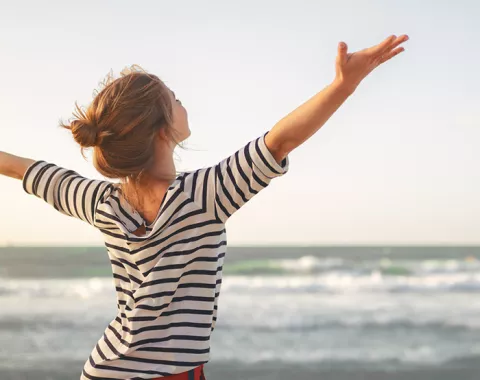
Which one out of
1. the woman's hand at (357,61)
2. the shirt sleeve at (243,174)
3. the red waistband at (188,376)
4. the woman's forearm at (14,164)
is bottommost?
the red waistband at (188,376)

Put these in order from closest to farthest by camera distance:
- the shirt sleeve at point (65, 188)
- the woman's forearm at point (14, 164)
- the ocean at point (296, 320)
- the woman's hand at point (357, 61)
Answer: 1. the woman's hand at point (357, 61)
2. the shirt sleeve at point (65, 188)
3. the woman's forearm at point (14, 164)
4. the ocean at point (296, 320)

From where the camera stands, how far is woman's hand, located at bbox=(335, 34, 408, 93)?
1.19m

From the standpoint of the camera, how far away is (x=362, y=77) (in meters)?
1.22

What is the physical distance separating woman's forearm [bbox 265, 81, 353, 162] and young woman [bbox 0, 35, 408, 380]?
4 cm

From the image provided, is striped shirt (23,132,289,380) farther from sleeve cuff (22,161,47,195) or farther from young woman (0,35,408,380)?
sleeve cuff (22,161,47,195)

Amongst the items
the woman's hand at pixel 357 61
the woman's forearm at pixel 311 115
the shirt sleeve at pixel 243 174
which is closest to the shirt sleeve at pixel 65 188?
the shirt sleeve at pixel 243 174

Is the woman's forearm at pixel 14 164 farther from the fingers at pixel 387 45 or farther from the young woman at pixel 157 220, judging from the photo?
the fingers at pixel 387 45

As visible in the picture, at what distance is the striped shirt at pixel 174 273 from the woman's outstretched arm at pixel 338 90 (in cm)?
11

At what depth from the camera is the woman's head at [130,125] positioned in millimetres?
1432

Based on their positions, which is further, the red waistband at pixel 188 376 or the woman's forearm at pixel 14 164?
the woman's forearm at pixel 14 164

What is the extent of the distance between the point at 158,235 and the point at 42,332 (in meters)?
6.46

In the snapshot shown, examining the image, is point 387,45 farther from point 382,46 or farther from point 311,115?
point 311,115

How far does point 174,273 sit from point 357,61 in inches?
22.8

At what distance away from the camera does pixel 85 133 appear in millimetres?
1447
